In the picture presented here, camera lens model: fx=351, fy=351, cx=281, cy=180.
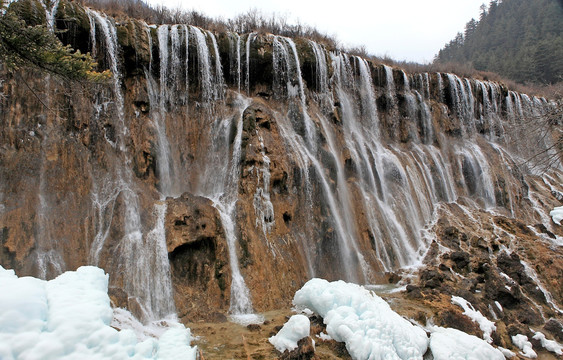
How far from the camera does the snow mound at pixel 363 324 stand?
660cm

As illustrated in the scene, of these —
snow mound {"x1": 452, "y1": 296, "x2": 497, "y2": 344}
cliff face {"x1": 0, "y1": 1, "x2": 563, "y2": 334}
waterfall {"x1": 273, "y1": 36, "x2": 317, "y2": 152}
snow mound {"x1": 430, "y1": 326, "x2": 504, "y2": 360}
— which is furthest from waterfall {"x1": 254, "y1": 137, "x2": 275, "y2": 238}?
snow mound {"x1": 452, "y1": 296, "x2": 497, "y2": 344}

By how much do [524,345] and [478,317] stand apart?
1.19 m

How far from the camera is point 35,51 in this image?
550 centimetres

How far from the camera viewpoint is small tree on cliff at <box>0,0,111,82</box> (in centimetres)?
522

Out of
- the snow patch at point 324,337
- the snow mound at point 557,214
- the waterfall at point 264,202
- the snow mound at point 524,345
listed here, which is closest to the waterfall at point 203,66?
the waterfall at point 264,202

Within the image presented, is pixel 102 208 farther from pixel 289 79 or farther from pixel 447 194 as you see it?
pixel 447 194

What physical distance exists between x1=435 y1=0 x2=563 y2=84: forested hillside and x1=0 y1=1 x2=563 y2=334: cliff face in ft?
124

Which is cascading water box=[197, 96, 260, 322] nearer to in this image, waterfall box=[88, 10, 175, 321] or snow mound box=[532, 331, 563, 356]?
waterfall box=[88, 10, 175, 321]

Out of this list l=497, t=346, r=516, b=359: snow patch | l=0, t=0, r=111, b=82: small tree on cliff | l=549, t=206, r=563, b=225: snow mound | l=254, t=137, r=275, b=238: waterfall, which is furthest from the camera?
l=549, t=206, r=563, b=225: snow mound

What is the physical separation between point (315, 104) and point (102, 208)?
10775 mm

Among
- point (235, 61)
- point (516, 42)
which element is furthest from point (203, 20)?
point (516, 42)

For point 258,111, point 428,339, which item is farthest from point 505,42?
point 428,339

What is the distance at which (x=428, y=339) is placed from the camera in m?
7.43

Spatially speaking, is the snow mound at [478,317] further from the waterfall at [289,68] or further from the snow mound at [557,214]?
the snow mound at [557,214]
